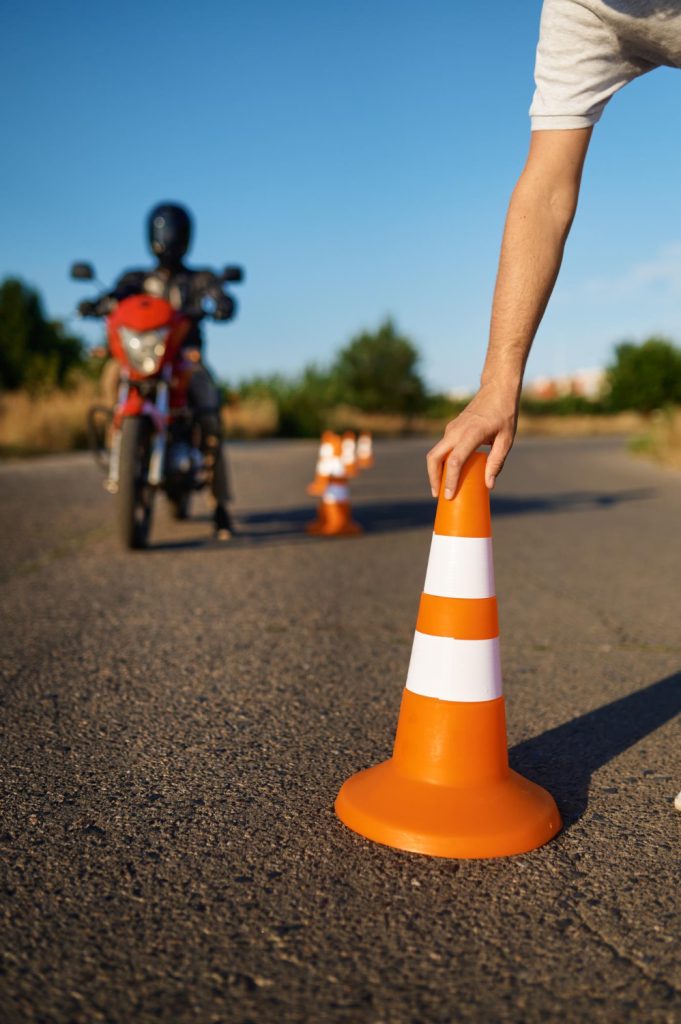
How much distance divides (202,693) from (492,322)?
1.63 meters

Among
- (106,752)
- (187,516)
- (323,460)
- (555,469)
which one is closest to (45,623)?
(106,752)

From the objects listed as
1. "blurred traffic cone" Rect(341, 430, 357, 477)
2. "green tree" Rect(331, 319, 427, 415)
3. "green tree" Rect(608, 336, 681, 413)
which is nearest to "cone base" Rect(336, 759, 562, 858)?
"blurred traffic cone" Rect(341, 430, 357, 477)

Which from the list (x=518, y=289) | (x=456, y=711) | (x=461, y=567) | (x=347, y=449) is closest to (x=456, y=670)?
(x=456, y=711)

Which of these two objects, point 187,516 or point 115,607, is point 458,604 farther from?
point 187,516

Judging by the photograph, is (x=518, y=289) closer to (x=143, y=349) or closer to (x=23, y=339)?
(x=143, y=349)

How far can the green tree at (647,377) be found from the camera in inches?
2800

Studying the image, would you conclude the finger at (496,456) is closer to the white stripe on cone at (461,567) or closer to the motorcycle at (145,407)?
the white stripe on cone at (461,567)

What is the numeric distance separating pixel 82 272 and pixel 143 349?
2.73 feet

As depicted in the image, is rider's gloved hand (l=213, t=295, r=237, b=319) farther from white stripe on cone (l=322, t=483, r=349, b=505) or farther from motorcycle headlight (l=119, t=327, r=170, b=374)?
white stripe on cone (l=322, t=483, r=349, b=505)

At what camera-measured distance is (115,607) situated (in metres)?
4.54

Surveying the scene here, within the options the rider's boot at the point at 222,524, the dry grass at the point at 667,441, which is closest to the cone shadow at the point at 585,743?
the rider's boot at the point at 222,524

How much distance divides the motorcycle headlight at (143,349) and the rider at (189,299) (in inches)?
15.8

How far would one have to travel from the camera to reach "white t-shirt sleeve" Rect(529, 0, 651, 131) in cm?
221

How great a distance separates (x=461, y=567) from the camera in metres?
2.20
